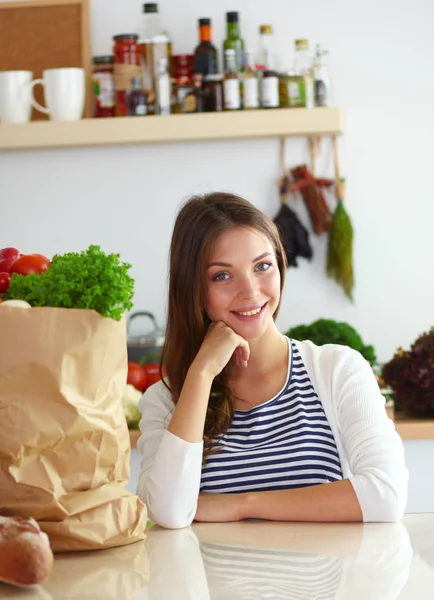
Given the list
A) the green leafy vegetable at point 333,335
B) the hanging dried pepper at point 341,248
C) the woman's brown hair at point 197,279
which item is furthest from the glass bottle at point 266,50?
the woman's brown hair at point 197,279

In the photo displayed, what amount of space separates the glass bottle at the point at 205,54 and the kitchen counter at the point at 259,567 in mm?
2196

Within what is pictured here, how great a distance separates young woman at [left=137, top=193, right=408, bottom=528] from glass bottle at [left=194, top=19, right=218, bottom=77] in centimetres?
160

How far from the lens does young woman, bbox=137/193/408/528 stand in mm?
1411

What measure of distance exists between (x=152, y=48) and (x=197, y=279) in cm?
182

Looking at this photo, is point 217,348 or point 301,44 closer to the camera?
point 217,348

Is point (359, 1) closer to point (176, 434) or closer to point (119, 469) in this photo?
point (176, 434)

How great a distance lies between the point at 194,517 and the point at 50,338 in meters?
0.52

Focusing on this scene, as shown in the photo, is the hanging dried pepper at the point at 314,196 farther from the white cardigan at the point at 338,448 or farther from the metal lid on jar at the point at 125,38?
the white cardigan at the point at 338,448

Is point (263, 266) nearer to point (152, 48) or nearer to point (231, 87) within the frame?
point (231, 87)

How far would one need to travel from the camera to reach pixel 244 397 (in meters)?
1.62

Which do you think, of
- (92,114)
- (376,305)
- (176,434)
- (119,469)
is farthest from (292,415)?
(92,114)

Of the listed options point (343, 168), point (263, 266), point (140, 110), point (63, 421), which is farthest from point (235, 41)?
point (63, 421)

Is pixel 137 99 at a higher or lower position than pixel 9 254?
higher

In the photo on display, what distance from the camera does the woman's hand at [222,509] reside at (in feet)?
4.37
